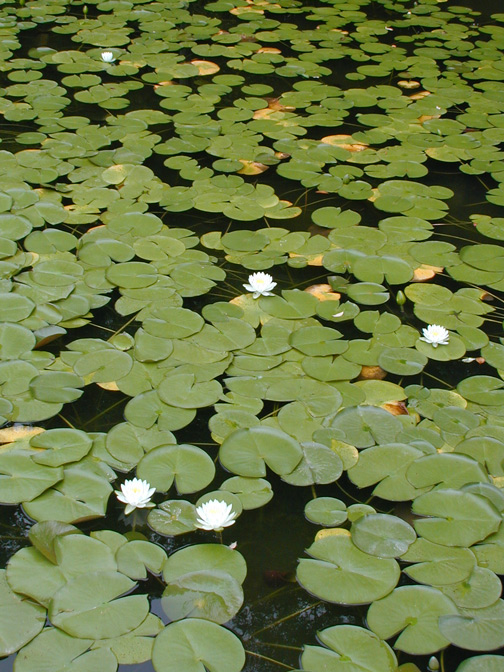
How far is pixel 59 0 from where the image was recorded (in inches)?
184

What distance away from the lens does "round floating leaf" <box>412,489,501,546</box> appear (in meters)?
1.46

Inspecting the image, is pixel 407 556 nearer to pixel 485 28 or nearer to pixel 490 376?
pixel 490 376

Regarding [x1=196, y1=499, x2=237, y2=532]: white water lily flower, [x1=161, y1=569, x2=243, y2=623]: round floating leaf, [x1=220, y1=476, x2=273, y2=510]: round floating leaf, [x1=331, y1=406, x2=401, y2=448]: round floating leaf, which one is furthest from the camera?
[x1=331, y1=406, x2=401, y2=448]: round floating leaf

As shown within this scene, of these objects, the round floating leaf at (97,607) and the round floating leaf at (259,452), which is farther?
the round floating leaf at (259,452)

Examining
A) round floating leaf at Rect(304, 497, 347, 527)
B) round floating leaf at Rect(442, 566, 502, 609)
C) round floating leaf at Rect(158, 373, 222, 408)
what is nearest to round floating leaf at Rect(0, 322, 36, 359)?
round floating leaf at Rect(158, 373, 222, 408)

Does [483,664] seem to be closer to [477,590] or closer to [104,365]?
[477,590]

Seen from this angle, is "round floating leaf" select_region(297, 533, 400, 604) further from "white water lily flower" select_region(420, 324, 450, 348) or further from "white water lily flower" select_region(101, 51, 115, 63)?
"white water lily flower" select_region(101, 51, 115, 63)

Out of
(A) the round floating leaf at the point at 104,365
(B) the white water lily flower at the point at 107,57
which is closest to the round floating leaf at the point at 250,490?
(A) the round floating leaf at the point at 104,365

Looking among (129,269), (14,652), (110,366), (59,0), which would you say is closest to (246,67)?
(59,0)

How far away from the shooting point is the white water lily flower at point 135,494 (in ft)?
4.86

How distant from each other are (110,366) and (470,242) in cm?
147

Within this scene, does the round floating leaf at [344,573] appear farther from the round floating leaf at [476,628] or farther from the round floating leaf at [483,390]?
the round floating leaf at [483,390]

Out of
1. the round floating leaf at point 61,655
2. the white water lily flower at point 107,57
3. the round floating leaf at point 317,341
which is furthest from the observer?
the white water lily flower at point 107,57

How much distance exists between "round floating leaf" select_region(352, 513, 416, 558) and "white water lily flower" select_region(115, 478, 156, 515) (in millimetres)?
464
